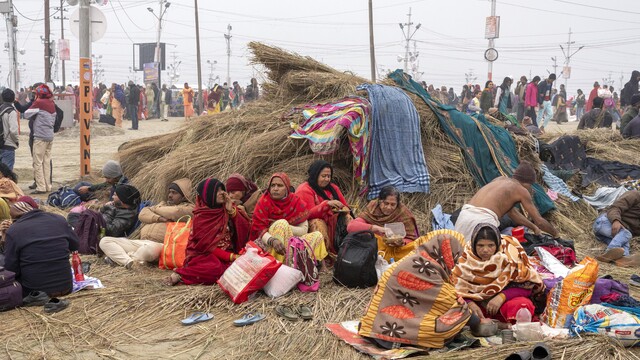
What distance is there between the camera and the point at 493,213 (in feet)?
20.3

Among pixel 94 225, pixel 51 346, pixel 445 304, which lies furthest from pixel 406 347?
pixel 94 225

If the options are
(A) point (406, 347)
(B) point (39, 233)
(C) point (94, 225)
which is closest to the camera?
(A) point (406, 347)

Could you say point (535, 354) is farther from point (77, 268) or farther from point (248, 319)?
point (77, 268)

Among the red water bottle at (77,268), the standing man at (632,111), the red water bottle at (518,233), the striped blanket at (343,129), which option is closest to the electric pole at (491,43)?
the standing man at (632,111)

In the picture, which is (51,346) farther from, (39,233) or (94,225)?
(94,225)

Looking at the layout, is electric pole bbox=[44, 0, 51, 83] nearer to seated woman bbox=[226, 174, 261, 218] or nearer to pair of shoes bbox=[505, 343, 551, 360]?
seated woman bbox=[226, 174, 261, 218]

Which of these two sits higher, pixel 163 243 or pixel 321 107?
pixel 321 107

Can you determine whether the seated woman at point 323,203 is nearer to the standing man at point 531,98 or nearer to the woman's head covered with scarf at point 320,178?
the woman's head covered with scarf at point 320,178

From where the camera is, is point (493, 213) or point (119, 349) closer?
point (119, 349)

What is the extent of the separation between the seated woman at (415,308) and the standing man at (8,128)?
301 inches

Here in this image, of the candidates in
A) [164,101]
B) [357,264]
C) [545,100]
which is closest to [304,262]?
[357,264]

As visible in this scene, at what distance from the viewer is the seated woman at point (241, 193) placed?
6867mm

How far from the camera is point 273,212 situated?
622 centimetres

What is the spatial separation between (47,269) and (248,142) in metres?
3.27
